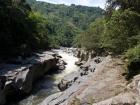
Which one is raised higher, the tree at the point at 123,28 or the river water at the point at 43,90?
the tree at the point at 123,28

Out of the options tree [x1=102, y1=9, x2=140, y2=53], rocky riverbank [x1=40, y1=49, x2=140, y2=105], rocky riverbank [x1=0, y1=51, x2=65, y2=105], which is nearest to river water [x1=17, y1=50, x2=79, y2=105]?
rocky riverbank [x1=0, y1=51, x2=65, y2=105]

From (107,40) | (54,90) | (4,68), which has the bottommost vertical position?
(54,90)

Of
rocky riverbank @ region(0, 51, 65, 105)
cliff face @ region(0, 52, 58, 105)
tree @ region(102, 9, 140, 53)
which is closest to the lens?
tree @ region(102, 9, 140, 53)

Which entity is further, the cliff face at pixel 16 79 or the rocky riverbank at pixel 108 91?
the cliff face at pixel 16 79

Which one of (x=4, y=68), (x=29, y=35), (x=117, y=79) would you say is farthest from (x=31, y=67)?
(x=117, y=79)

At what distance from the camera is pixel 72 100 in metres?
19.7

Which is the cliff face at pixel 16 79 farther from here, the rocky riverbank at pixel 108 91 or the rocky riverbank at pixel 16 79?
the rocky riverbank at pixel 108 91

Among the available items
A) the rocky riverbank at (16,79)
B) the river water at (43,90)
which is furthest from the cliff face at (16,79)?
the river water at (43,90)

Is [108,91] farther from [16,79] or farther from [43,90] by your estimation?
[43,90]

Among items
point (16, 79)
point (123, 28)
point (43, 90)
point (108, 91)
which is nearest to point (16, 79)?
point (16, 79)

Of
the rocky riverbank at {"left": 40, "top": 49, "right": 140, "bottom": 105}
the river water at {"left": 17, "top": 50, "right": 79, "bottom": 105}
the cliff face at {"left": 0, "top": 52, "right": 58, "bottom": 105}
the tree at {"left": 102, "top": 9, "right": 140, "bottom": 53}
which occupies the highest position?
the tree at {"left": 102, "top": 9, "right": 140, "bottom": 53}

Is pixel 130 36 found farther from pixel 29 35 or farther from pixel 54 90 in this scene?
pixel 29 35

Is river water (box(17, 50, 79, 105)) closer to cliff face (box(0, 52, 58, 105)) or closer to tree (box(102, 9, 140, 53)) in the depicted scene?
cliff face (box(0, 52, 58, 105))

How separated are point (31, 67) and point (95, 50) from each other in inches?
1115
